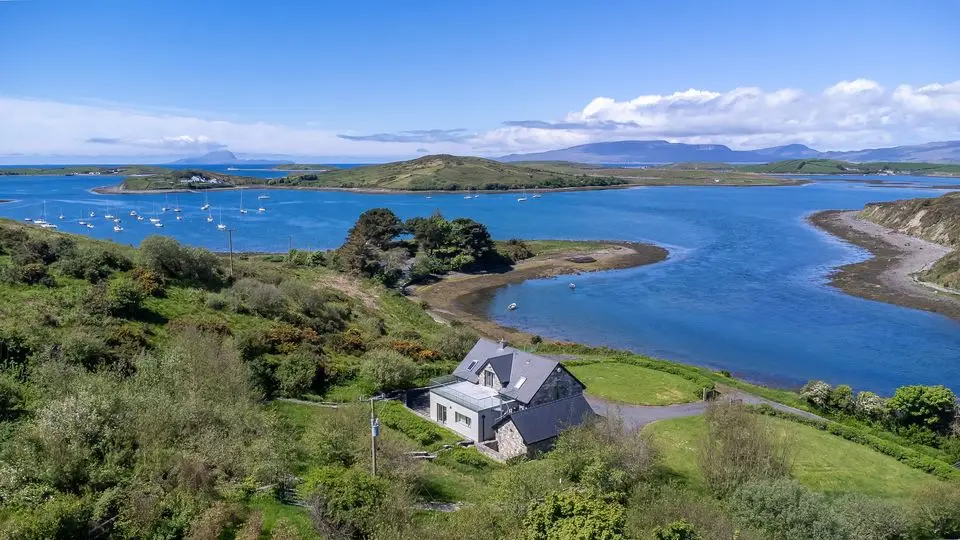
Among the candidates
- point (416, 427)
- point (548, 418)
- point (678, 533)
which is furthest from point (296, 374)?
point (678, 533)

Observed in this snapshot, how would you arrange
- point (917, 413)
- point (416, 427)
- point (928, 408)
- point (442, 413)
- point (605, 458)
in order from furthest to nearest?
point (917, 413) → point (928, 408) → point (442, 413) → point (416, 427) → point (605, 458)

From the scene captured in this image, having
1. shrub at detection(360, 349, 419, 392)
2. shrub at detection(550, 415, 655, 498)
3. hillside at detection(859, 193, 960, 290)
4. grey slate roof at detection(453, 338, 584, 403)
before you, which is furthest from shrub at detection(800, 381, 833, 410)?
hillside at detection(859, 193, 960, 290)

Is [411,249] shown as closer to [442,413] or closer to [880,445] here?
[442,413]

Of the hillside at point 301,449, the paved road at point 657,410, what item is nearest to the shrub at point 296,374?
the hillside at point 301,449

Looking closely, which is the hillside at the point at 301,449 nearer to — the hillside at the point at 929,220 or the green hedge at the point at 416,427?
the green hedge at the point at 416,427

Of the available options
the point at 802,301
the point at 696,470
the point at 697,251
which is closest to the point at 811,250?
the point at 697,251

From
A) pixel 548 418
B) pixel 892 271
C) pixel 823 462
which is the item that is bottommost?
pixel 823 462
